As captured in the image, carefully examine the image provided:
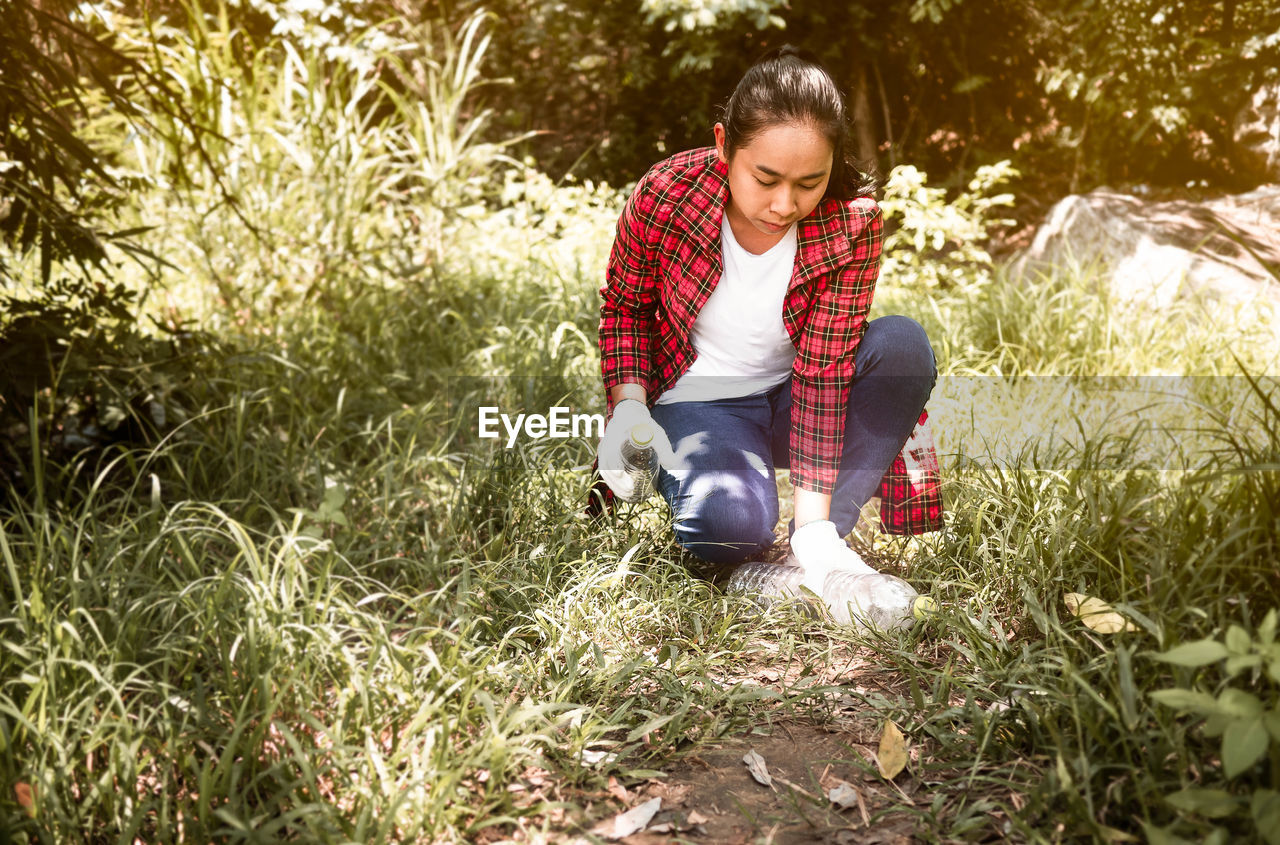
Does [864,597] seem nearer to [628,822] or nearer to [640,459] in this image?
[640,459]

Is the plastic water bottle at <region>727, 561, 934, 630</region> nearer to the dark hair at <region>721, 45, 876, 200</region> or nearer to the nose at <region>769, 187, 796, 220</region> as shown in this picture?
the nose at <region>769, 187, 796, 220</region>

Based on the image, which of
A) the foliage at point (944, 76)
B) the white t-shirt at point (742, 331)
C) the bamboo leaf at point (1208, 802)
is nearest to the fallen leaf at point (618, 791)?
the bamboo leaf at point (1208, 802)

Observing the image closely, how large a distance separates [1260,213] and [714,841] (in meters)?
3.67

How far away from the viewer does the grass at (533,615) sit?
1.37 m

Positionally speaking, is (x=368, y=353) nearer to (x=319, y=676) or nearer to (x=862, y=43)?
(x=319, y=676)

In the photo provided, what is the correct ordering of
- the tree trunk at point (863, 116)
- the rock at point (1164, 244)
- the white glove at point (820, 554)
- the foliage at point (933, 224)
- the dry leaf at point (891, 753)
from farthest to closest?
the tree trunk at point (863, 116)
the foliage at point (933, 224)
the rock at point (1164, 244)
the white glove at point (820, 554)
the dry leaf at point (891, 753)

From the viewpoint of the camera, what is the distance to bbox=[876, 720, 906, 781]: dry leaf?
155 cm

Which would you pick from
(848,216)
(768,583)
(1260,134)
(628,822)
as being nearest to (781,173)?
(848,216)

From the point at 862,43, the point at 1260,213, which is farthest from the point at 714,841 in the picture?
the point at 862,43

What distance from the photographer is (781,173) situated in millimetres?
1889

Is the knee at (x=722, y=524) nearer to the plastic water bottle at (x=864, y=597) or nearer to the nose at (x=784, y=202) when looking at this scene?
the plastic water bottle at (x=864, y=597)

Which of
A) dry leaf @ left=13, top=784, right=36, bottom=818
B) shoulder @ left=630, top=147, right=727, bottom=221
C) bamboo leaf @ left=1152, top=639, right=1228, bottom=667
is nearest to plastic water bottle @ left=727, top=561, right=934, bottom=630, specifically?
bamboo leaf @ left=1152, top=639, right=1228, bottom=667

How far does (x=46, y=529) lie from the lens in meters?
1.76

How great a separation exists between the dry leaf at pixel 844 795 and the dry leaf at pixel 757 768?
0.10 meters
